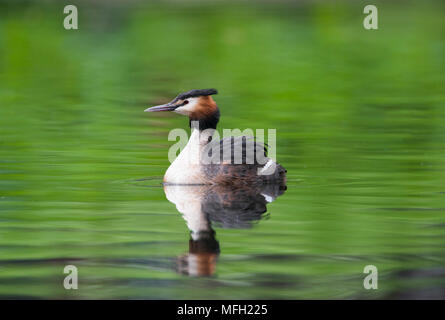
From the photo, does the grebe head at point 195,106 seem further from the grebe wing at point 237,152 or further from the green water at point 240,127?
the green water at point 240,127

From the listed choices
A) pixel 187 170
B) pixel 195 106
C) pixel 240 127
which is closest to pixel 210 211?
pixel 187 170

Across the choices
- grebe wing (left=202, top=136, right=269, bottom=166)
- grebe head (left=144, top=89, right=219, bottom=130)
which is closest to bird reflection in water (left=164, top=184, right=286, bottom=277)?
grebe wing (left=202, top=136, right=269, bottom=166)

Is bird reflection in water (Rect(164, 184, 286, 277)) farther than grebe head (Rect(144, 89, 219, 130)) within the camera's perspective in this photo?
No

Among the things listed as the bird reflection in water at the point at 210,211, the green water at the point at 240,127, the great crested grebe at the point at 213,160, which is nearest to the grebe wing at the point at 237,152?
the great crested grebe at the point at 213,160

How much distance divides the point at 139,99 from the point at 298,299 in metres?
10.7

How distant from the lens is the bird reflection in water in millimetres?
6809

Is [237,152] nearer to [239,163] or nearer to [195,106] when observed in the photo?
[239,163]

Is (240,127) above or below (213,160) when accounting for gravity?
above

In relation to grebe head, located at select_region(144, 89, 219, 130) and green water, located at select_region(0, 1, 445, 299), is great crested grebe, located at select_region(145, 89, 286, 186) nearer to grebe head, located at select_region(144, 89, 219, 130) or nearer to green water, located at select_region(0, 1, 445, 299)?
grebe head, located at select_region(144, 89, 219, 130)

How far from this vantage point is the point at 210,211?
27.8ft

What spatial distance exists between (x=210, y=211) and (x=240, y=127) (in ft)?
16.3

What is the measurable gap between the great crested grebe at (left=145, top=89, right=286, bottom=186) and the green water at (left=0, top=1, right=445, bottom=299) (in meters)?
0.28
